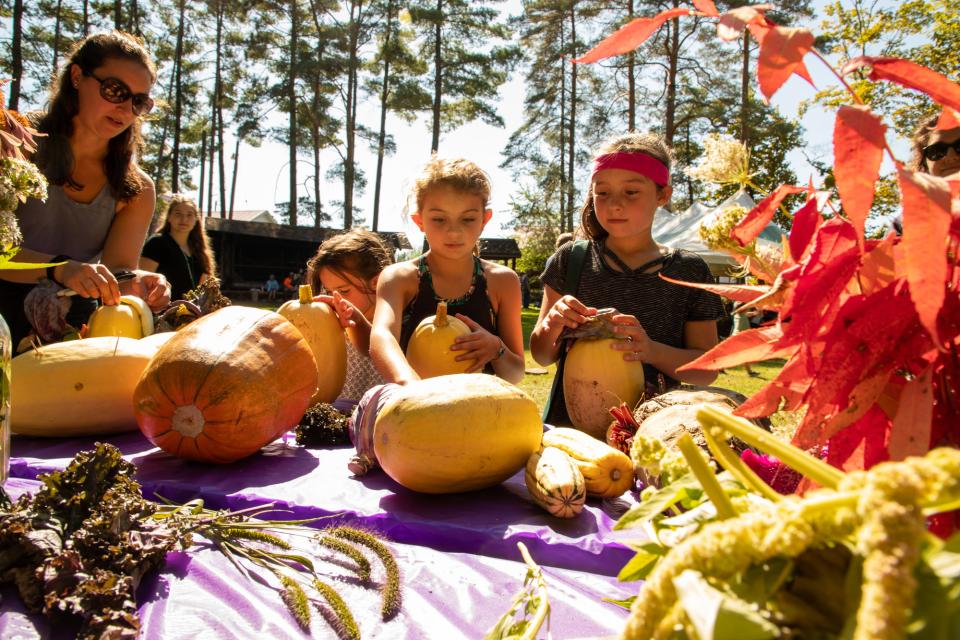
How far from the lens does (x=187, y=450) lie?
1814mm

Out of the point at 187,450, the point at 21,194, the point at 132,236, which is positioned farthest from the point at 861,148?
the point at 132,236

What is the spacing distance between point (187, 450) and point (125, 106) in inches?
77.1

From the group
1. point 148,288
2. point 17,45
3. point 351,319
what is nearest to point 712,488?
point 351,319

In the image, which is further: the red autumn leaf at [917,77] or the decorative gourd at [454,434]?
the decorative gourd at [454,434]

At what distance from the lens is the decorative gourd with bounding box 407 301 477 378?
2312 mm

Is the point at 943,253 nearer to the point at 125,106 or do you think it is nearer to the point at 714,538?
the point at 714,538

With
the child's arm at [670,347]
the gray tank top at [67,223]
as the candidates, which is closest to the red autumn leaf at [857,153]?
the child's arm at [670,347]

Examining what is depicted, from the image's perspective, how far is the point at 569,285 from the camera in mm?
3025

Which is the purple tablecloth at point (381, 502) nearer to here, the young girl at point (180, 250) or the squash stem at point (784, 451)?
the squash stem at point (784, 451)

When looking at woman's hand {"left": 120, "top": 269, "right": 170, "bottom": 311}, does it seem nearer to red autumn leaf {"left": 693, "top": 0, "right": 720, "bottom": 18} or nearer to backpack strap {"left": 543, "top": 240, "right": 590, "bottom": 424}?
backpack strap {"left": 543, "top": 240, "right": 590, "bottom": 424}

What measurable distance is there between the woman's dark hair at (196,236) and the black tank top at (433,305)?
3.93m

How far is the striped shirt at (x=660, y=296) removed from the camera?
9.30 feet

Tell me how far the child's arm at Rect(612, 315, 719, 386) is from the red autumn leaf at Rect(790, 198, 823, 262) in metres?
1.09

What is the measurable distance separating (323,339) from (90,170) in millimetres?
1668
